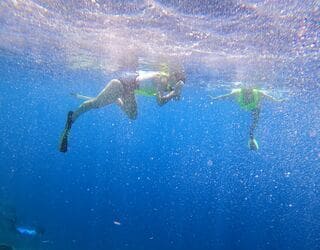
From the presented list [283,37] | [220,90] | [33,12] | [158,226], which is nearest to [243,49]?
[283,37]

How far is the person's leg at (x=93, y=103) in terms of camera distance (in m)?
8.88

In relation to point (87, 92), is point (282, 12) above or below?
below

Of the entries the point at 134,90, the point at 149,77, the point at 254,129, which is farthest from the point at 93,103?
the point at 254,129

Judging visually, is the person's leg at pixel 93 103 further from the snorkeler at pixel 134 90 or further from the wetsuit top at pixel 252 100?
the wetsuit top at pixel 252 100

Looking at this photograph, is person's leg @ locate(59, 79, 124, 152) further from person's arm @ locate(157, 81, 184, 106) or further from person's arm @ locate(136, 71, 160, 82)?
person's arm @ locate(157, 81, 184, 106)

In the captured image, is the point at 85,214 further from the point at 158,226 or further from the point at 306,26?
the point at 306,26

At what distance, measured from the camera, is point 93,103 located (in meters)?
9.26

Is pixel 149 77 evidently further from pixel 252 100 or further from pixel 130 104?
pixel 252 100

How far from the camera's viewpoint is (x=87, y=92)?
39.3 m

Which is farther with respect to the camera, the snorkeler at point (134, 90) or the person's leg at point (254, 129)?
the person's leg at point (254, 129)

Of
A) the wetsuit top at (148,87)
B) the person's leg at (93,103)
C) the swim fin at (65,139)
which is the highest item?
the wetsuit top at (148,87)

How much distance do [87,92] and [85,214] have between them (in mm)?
16291

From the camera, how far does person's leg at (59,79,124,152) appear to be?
888 cm

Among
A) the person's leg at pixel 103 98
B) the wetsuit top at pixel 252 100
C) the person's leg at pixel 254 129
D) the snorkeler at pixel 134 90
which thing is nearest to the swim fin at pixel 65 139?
the snorkeler at pixel 134 90
